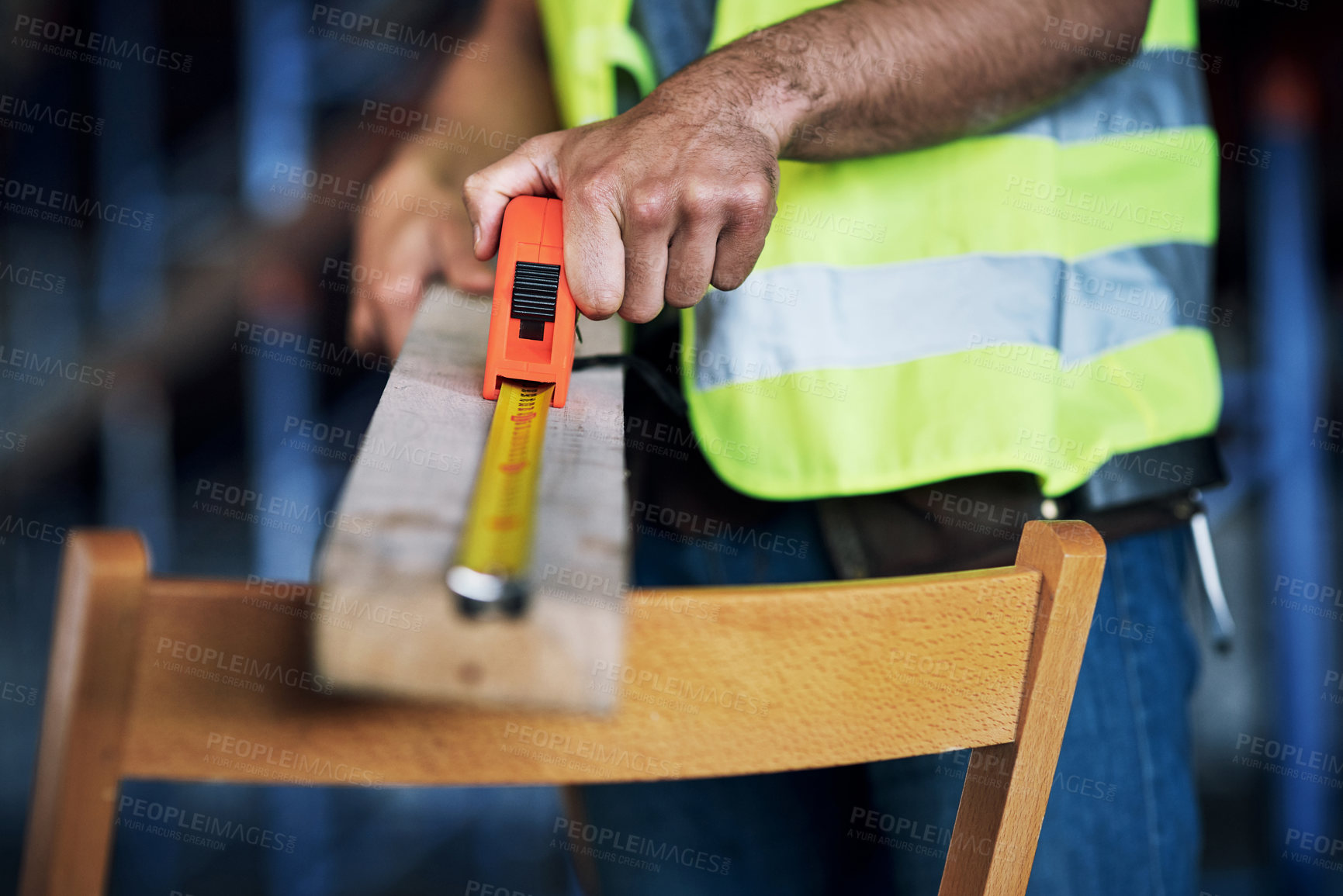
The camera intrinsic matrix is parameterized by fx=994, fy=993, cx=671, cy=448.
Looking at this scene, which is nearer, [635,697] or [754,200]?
[635,697]

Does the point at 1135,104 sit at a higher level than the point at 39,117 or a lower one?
lower

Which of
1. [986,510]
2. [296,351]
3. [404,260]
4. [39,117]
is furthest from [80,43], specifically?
[986,510]

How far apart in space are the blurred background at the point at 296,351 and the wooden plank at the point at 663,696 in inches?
75.4

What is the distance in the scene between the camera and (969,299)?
889 millimetres

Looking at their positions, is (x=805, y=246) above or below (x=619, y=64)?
below

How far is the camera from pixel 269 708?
16.5 inches

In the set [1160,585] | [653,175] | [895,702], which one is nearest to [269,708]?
[895,702]

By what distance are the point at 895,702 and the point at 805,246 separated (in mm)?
523

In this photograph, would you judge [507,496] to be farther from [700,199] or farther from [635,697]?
[700,199]

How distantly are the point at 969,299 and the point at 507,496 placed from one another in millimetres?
592

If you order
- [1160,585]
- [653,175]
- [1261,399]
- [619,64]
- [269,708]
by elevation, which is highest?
[1261,399]

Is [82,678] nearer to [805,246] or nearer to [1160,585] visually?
[805,246]

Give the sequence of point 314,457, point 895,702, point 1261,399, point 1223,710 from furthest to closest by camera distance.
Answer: point 314,457 → point 1223,710 → point 1261,399 → point 895,702

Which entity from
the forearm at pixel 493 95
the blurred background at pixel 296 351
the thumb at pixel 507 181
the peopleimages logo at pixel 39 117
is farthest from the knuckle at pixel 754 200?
the peopleimages logo at pixel 39 117
